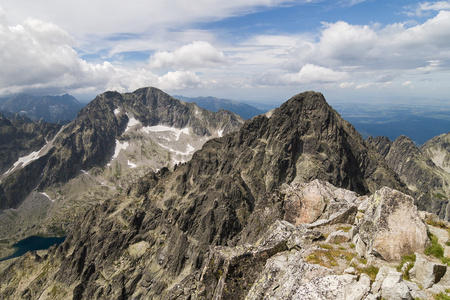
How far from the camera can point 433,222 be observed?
1945 cm

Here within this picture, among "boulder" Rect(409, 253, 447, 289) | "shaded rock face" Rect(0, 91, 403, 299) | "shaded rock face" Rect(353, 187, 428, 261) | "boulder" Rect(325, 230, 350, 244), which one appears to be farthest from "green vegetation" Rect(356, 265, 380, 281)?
"shaded rock face" Rect(0, 91, 403, 299)

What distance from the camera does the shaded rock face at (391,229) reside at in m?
15.7

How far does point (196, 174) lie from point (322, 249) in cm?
14801

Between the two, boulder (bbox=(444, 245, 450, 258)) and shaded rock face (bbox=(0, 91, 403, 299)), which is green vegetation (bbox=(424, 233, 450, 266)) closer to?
boulder (bbox=(444, 245, 450, 258))

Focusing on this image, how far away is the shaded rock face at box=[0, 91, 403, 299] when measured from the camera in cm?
10556

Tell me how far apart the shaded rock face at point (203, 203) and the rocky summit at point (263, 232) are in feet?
2.19

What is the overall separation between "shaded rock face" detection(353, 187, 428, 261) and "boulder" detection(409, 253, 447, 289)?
2071 mm

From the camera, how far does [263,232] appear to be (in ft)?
156

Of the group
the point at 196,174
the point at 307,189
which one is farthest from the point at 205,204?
the point at 307,189

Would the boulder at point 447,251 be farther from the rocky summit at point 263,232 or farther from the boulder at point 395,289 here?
the boulder at point 395,289

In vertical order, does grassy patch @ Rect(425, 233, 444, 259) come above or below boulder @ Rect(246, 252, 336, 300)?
above

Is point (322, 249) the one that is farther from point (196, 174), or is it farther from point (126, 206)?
point (126, 206)

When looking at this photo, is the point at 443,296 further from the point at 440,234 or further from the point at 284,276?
the point at 284,276

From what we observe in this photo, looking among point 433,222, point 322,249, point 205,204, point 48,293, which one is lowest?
point 48,293
